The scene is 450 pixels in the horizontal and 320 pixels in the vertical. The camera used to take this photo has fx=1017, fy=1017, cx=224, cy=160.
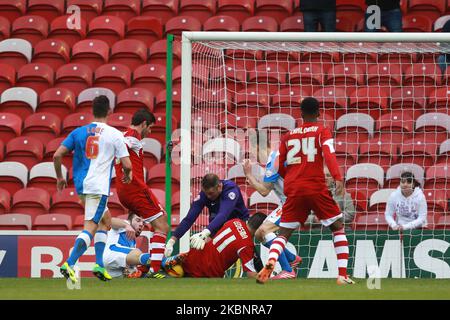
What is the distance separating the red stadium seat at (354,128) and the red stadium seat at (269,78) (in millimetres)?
1298

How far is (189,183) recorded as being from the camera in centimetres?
1173

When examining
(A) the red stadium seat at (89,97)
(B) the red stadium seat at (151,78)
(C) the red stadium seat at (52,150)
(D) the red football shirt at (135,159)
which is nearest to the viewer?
(D) the red football shirt at (135,159)

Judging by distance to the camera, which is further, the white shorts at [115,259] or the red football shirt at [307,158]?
the white shorts at [115,259]

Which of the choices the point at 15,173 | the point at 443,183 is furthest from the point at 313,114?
the point at 15,173

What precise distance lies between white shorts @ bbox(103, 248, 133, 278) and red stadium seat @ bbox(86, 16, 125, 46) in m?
6.36

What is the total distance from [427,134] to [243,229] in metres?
4.21

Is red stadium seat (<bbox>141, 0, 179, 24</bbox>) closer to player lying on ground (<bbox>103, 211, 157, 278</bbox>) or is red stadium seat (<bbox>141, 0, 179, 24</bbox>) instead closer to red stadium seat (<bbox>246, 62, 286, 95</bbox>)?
red stadium seat (<bbox>246, 62, 286, 95</bbox>)

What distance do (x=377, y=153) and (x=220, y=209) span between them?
3677mm

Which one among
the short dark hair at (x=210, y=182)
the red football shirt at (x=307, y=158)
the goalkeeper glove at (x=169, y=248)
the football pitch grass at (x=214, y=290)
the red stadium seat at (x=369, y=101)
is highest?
the red stadium seat at (x=369, y=101)

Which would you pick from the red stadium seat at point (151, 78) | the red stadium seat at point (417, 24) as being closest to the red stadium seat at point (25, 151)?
the red stadium seat at point (151, 78)

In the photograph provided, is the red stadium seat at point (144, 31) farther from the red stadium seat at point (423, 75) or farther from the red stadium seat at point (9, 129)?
the red stadium seat at point (423, 75)

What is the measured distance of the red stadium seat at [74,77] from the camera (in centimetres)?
1620

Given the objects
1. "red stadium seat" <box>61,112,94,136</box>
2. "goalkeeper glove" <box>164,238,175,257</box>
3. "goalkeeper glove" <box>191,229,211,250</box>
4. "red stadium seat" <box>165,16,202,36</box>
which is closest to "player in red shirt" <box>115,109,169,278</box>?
"goalkeeper glove" <box>164,238,175,257</box>

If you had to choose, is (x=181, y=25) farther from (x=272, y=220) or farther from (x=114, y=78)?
(x=272, y=220)
